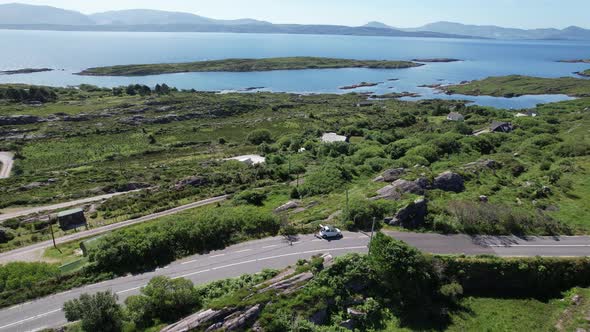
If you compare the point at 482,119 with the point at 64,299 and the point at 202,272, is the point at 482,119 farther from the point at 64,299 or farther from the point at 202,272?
the point at 64,299

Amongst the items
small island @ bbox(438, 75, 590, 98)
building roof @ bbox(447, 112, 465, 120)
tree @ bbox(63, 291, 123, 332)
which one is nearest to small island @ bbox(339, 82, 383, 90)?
small island @ bbox(438, 75, 590, 98)

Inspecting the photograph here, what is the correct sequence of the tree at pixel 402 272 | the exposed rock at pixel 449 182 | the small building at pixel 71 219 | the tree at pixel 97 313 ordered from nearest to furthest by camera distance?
the tree at pixel 97 313, the tree at pixel 402 272, the small building at pixel 71 219, the exposed rock at pixel 449 182

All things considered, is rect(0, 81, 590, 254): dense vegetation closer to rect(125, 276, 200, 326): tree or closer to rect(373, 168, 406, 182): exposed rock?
rect(373, 168, 406, 182): exposed rock

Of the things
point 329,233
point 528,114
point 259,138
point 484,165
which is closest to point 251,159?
point 259,138

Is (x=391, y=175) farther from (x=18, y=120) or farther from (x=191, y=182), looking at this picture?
(x=18, y=120)

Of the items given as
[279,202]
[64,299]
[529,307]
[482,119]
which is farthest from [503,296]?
[482,119]

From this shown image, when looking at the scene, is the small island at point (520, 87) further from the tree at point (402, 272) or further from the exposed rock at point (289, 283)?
the exposed rock at point (289, 283)

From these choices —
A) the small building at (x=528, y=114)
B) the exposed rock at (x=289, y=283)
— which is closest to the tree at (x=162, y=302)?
the exposed rock at (x=289, y=283)
